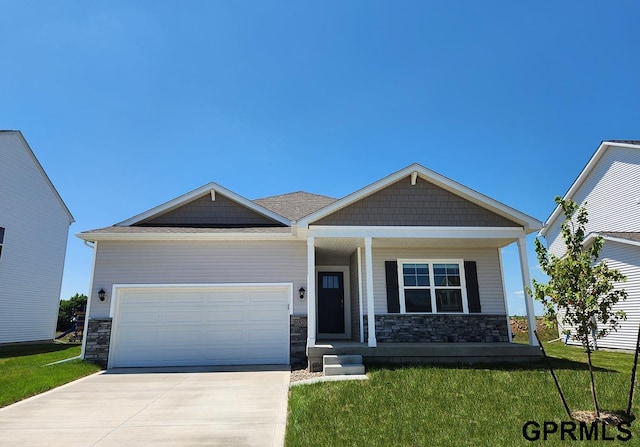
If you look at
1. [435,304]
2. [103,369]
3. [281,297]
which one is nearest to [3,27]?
[103,369]

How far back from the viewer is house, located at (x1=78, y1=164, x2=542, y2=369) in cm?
962

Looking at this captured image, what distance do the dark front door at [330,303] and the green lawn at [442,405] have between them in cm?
419

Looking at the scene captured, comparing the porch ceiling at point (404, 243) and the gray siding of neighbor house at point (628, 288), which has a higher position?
the porch ceiling at point (404, 243)

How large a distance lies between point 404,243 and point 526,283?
3239 mm

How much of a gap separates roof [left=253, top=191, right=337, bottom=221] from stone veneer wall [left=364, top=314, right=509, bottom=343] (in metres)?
4.54

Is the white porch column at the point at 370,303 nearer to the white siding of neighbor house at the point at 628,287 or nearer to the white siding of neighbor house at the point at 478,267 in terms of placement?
the white siding of neighbor house at the point at 478,267

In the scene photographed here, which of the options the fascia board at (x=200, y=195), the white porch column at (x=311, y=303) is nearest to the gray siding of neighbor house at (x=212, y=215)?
the fascia board at (x=200, y=195)

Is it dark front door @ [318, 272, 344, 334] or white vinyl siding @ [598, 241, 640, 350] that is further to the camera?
white vinyl siding @ [598, 241, 640, 350]

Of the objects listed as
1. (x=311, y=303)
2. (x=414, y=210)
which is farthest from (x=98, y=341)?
(x=414, y=210)

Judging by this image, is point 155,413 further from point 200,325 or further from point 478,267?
point 478,267

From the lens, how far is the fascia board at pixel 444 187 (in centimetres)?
943

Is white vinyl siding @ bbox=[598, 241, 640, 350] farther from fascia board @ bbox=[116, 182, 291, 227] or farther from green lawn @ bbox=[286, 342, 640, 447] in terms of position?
fascia board @ bbox=[116, 182, 291, 227]

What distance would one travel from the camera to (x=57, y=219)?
17.6 metres

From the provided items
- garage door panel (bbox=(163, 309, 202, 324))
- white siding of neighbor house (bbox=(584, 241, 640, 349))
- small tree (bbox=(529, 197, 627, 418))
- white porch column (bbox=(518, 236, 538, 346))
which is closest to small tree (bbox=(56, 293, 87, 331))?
garage door panel (bbox=(163, 309, 202, 324))
